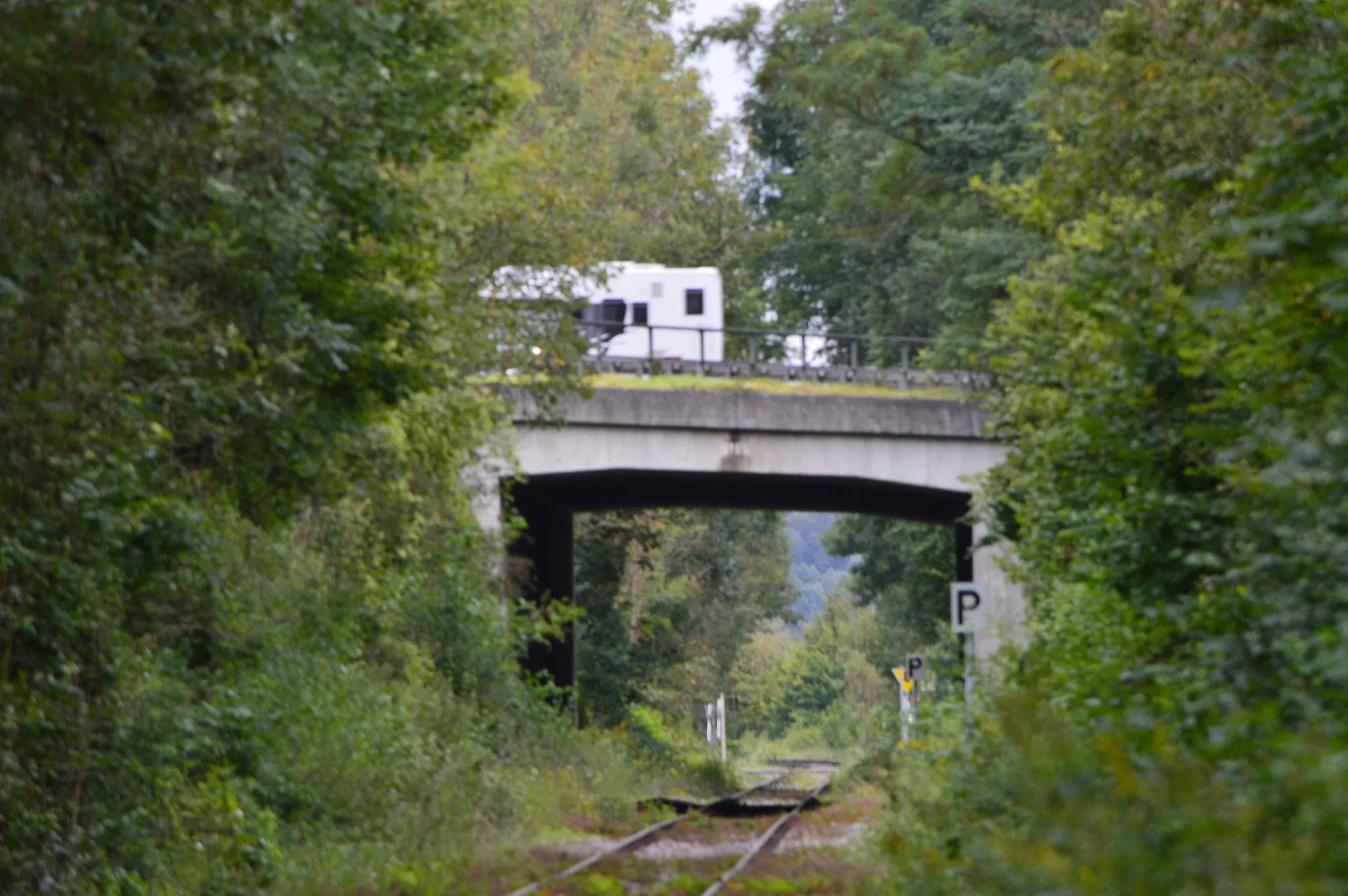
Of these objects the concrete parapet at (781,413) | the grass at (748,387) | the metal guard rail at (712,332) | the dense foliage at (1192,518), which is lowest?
the dense foliage at (1192,518)

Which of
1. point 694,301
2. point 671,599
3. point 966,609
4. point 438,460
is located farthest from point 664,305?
point 966,609

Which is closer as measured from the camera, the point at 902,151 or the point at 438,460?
the point at 438,460

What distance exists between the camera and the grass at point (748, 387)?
32031 millimetres

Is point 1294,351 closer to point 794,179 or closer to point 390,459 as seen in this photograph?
point 390,459

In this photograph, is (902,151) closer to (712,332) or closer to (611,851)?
(712,332)

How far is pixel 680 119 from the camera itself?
5256cm

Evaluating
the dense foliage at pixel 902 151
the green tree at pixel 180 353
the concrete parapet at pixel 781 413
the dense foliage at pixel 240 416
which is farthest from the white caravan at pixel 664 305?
the green tree at pixel 180 353

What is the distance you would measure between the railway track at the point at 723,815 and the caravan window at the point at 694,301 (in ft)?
35.0

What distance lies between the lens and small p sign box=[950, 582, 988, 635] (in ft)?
62.3

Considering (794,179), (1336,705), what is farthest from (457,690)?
(794,179)

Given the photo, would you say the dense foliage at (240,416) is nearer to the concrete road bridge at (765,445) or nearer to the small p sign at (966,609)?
the small p sign at (966,609)

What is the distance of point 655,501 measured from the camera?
38.1 m

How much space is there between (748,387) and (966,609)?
42.9 ft

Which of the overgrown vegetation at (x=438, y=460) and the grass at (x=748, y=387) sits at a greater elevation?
the grass at (x=748, y=387)
